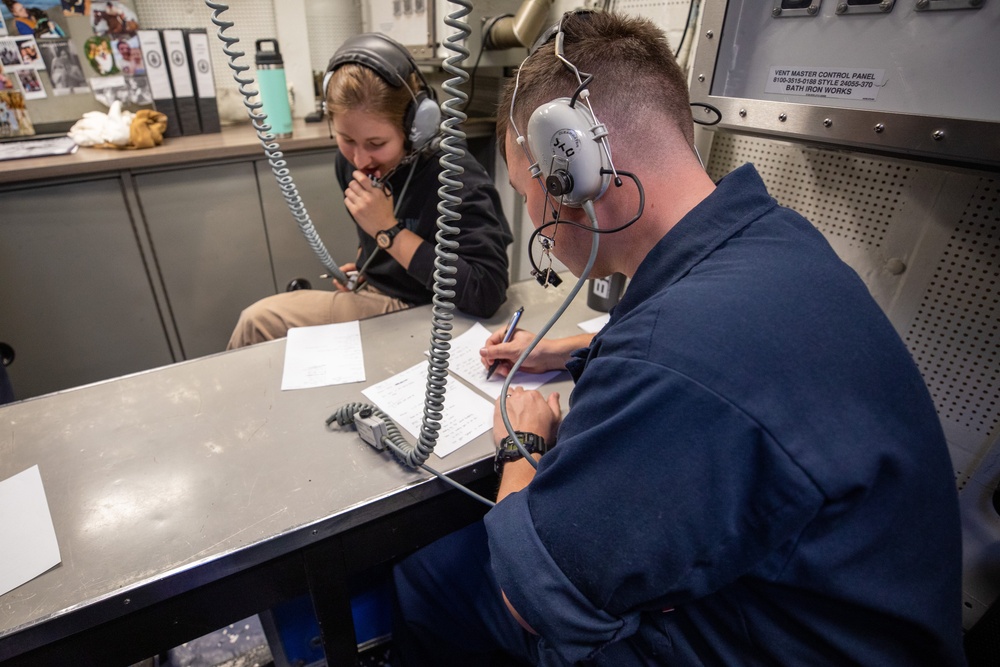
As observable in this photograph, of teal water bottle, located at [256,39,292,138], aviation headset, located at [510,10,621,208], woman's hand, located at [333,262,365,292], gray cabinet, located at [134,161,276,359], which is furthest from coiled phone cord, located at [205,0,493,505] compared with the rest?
teal water bottle, located at [256,39,292,138]

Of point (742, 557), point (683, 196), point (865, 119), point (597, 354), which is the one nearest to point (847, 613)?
point (742, 557)

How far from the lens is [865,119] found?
805 millimetres

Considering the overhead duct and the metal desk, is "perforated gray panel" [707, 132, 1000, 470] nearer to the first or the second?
the metal desk

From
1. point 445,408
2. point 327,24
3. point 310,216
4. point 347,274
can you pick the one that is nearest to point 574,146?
point 445,408

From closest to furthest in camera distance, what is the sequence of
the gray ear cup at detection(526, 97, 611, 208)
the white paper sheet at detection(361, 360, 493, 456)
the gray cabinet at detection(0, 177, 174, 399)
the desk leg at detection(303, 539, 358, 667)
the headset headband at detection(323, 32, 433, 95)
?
the gray ear cup at detection(526, 97, 611, 208), the desk leg at detection(303, 539, 358, 667), the white paper sheet at detection(361, 360, 493, 456), the headset headband at detection(323, 32, 433, 95), the gray cabinet at detection(0, 177, 174, 399)

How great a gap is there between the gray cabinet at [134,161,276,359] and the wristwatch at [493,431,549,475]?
6.15ft

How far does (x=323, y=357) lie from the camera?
3.55 feet

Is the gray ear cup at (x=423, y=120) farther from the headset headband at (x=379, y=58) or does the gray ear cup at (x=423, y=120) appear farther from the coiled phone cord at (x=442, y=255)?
the coiled phone cord at (x=442, y=255)

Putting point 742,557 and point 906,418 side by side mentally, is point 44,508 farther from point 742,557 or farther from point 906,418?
point 906,418

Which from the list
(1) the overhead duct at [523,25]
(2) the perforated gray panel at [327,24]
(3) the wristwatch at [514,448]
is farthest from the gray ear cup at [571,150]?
(2) the perforated gray panel at [327,24]

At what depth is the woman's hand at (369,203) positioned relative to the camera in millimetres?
1298

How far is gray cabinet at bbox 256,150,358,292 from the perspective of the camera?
222 cm

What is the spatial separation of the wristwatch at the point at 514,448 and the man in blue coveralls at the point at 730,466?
17 centimetres

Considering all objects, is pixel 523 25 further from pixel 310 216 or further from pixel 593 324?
pixel 310 216
